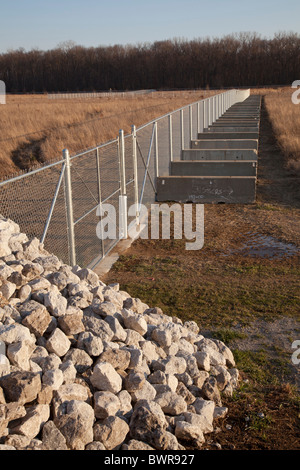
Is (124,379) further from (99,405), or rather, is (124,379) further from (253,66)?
(253,66)

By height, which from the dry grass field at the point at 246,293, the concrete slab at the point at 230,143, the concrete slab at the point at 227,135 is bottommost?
the dry grass field at the point at 246,293

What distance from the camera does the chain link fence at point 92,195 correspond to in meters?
7.11

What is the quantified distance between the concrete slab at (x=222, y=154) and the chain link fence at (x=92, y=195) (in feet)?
2.06

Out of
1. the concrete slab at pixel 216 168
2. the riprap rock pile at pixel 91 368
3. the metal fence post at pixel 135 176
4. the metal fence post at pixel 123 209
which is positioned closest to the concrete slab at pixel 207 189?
the concrete slab at pixel 216 168

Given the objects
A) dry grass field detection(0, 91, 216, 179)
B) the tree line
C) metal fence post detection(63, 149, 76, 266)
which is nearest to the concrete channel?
dry grass field detection(0, 91, 216, 179)

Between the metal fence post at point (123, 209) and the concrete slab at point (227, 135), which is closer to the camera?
the metal fence post at point (123, 209)

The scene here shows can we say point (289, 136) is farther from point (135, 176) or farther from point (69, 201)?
point (69, 201)

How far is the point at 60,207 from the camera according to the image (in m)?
10.8

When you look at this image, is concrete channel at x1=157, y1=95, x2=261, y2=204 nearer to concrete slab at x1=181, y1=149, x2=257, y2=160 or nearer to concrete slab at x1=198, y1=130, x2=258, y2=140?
concrete slab at x1=181, y1=149, x2=257, y2=160

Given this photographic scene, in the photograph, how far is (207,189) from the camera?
12344mm

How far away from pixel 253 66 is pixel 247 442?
340 feet

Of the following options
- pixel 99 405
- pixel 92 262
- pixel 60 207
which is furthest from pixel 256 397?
pixel 60 207

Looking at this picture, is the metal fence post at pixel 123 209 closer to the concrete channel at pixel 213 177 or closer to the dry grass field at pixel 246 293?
the dry grass field at pixel 246 293

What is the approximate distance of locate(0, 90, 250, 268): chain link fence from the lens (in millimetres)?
7105
